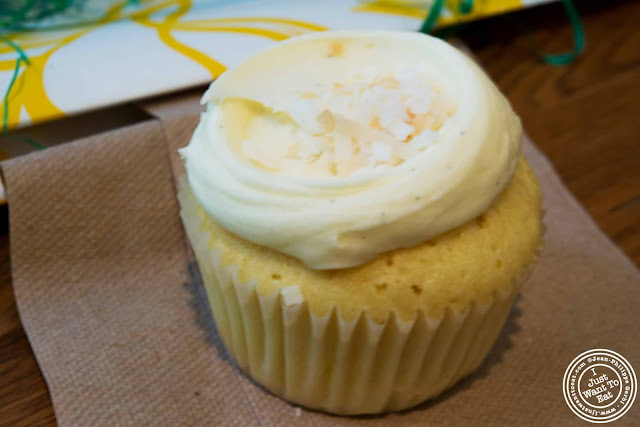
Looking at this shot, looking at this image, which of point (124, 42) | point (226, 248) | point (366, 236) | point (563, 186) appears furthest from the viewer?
point (124, 42)

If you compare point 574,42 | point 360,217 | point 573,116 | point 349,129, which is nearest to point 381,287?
point 360,217

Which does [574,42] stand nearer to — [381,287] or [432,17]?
[432,17]

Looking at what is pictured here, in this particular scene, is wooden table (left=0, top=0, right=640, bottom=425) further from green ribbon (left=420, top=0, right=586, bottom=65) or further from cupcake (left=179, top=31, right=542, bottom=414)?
cupcake (left=179, top=31, right=542, bottom=414)

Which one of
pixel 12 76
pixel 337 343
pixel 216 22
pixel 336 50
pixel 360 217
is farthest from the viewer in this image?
pixel 216 22

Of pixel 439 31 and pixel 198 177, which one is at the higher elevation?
pixel 198 177

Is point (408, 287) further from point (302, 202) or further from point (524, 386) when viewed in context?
point (524, 386)

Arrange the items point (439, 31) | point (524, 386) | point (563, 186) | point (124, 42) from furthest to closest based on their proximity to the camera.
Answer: point (439, 31), point (124, 42), point (563, 186), point (524, 386)

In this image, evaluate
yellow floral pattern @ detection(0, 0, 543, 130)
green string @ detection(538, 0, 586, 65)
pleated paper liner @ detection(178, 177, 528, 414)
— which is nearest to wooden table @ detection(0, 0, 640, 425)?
green string @ detection(538, 0, 586, 65)

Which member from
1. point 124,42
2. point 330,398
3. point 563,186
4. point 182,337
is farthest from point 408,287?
point 124,42
